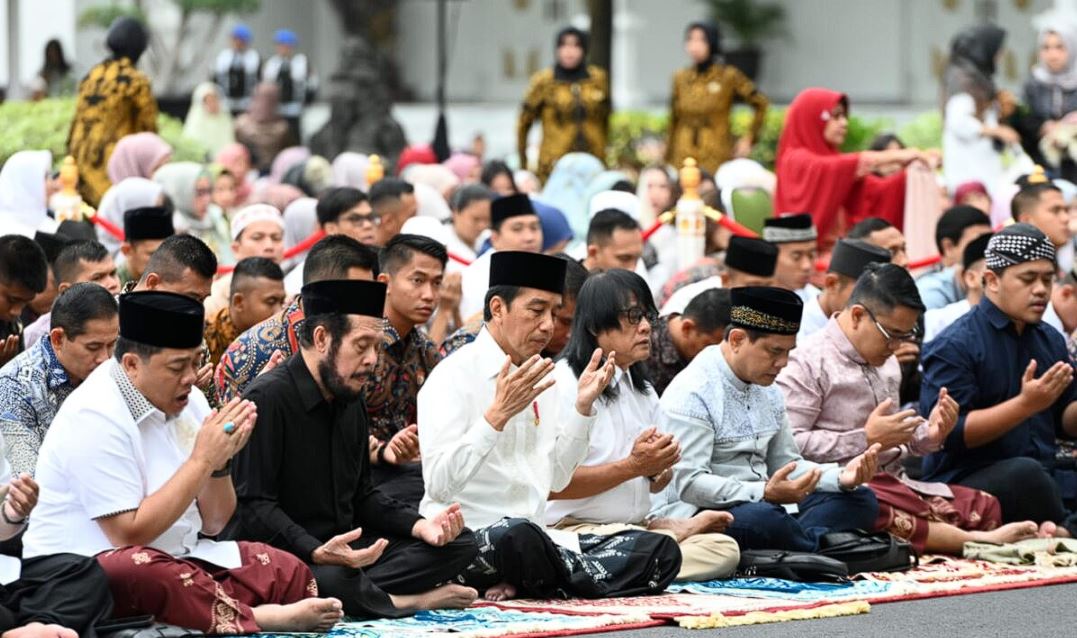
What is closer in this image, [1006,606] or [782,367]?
[1006,606]

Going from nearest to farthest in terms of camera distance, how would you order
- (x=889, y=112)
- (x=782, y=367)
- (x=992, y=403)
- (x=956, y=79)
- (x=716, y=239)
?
(x=782, y=367)
(x=992, y=403)
(x=716, y=239)
(x=956, y=79)
(x=889, y=112)

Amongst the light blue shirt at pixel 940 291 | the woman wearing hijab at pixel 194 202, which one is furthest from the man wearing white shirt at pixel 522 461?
the woman wearing hijab at pixel 194 202

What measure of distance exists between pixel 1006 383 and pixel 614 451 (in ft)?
6.75

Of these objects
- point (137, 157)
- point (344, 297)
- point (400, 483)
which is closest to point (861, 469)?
point (400, 483)

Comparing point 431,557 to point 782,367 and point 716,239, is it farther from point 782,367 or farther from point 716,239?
point 716,239

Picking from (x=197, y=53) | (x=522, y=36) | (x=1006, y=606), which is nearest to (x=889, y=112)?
(x=522, y=36)

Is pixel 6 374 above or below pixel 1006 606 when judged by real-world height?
above

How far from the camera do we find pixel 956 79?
1680 centimetres

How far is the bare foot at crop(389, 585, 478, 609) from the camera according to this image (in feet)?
24.6

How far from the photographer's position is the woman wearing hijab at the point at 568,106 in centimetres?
1773

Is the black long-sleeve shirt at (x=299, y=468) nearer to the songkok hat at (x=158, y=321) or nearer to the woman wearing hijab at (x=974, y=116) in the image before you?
the songkok hat at (x=158, y=321)

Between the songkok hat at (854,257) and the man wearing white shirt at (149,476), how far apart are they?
3.84 m

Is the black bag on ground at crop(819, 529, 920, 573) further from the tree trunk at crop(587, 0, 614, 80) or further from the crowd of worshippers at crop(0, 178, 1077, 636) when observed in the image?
the tree trunk at crop(587, 0, 614, 80)

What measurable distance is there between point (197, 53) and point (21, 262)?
23.4 meters
